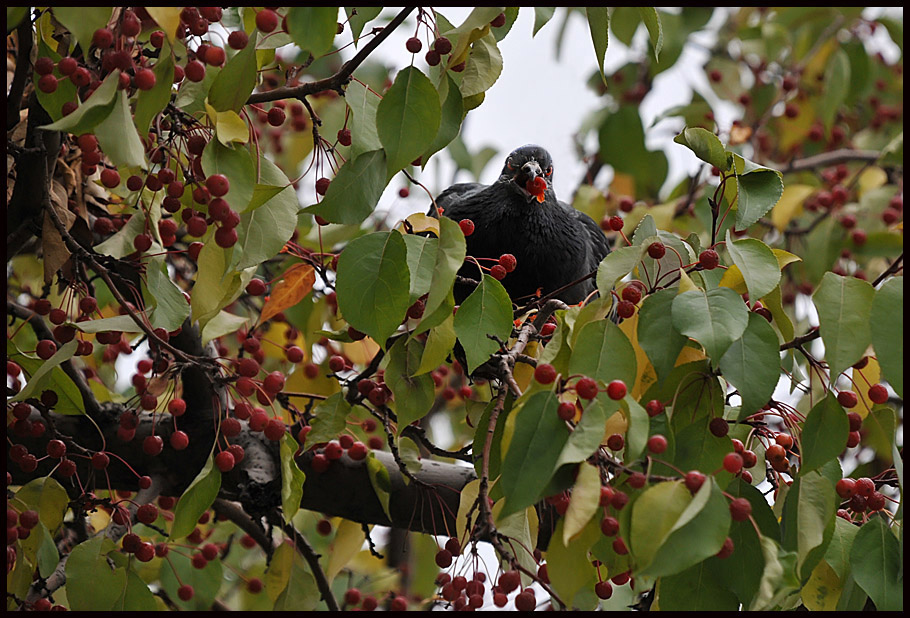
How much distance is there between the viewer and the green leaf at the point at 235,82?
1341 millimetres

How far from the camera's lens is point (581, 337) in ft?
4.13

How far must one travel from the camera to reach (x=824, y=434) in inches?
50.8

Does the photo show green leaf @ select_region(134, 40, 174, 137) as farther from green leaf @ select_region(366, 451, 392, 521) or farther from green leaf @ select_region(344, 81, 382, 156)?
green leaf @ select_region(366, 451, 392, 521)

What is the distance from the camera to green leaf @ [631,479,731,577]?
1.05 meters

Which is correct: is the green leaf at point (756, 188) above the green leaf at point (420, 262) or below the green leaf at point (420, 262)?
above

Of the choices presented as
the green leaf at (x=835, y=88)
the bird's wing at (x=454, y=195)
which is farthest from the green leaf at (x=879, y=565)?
the green leaf at (x=835, y=88)

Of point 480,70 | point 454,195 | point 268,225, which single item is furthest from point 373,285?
point 454,195

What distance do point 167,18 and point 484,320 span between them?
2.05 ft

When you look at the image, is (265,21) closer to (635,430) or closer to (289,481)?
(289,481)

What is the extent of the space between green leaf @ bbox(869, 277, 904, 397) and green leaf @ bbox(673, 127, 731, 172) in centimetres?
32

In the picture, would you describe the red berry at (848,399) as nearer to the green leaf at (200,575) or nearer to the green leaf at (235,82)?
the green leaf at (235,82)

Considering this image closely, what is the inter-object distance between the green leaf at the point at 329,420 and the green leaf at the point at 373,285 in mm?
390

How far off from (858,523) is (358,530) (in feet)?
3.31

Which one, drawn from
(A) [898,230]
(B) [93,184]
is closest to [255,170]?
(B) [93,184]
